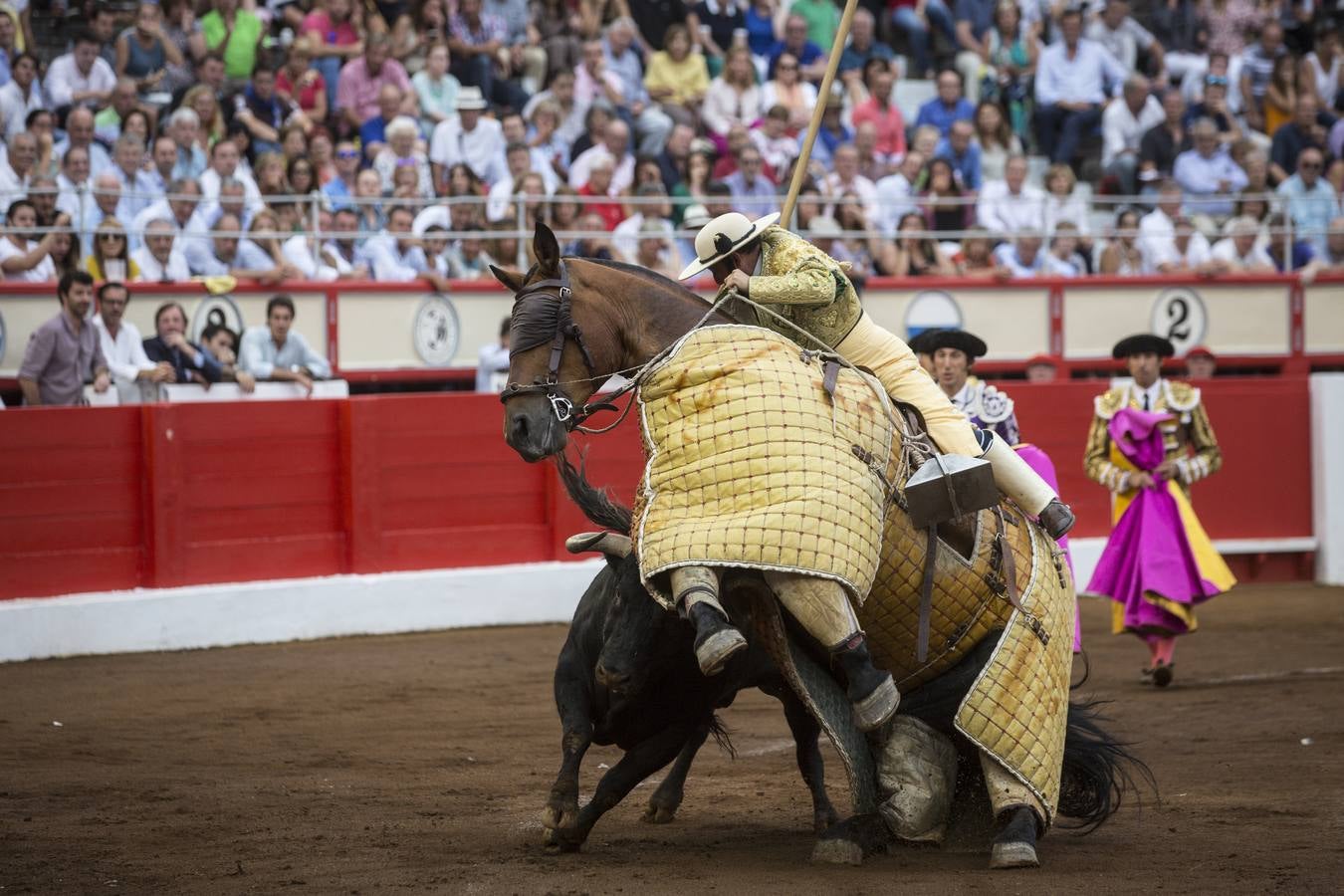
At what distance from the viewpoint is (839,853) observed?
193 inches

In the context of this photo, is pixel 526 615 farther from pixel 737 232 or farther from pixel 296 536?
pixel 737 232

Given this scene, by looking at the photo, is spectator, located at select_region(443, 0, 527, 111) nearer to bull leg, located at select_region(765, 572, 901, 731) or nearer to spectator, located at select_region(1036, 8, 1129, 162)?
spectator, located at select_region(1036, 8, 1129, 162)

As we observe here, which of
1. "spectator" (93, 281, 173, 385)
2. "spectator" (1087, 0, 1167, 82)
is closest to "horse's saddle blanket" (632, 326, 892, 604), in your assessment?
"spectator" (93, 281, 173, 385)

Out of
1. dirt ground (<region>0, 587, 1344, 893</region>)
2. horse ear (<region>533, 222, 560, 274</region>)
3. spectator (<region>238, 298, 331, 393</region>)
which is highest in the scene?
horse ear (<region>533, 222, 560, 274</region>)

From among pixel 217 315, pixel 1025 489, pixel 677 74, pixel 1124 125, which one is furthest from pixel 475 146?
pixel 1025 489

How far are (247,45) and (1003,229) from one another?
19.7 feet

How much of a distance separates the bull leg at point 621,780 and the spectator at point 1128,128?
11436 millimetres

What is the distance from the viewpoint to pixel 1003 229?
46.8ft

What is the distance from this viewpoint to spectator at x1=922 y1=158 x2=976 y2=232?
13812 millimetres

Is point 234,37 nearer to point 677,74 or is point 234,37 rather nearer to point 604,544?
point 677,74

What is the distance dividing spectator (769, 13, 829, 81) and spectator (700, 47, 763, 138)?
500mm

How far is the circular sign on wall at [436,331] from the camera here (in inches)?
481

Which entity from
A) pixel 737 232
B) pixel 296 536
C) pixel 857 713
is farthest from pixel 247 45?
pixel 857 713

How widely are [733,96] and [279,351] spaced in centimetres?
513
